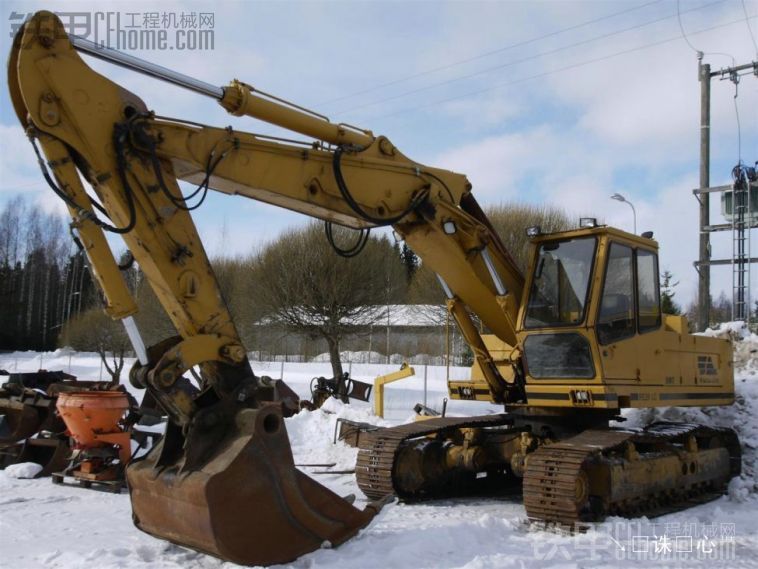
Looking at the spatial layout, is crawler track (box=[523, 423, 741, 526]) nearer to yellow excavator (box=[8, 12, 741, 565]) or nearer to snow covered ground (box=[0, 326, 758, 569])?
yellow excavator (box=[8, 12, 741, 565])

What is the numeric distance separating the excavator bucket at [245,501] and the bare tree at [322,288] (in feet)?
66.4

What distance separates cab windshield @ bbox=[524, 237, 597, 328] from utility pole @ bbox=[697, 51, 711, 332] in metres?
9.78

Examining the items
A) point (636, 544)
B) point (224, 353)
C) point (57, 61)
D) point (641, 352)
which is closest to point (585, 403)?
point (641, 352)

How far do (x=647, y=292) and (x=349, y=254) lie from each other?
3610mm

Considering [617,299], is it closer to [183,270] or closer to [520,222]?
[183,270]

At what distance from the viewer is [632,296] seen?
27.4 feet

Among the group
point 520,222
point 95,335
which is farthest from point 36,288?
point 520,222

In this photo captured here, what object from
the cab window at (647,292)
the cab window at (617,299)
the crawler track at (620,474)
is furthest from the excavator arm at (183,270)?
the cab window at (647,292)

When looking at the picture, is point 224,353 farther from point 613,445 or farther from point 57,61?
point 613,445

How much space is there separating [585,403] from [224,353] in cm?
390

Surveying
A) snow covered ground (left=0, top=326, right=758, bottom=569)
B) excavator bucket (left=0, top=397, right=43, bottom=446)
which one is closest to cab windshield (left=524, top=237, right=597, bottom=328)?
snow covered ground (left=0, top=326, right=758, bottom=569)

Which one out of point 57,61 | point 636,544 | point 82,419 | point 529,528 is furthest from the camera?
point 82,419

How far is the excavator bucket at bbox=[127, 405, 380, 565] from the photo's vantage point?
5285mm

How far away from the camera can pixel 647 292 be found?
340 inches
